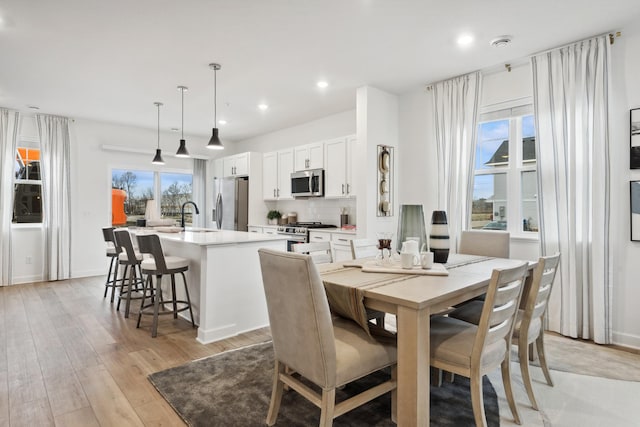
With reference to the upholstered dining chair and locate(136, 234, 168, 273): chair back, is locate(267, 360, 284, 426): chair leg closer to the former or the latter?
the upholstered dining chair

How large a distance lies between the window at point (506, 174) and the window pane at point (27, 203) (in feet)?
21.8

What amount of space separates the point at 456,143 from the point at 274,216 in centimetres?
364

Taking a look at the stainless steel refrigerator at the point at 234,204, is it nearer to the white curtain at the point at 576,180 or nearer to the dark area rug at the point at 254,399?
the dark area rug at the point at 254,399

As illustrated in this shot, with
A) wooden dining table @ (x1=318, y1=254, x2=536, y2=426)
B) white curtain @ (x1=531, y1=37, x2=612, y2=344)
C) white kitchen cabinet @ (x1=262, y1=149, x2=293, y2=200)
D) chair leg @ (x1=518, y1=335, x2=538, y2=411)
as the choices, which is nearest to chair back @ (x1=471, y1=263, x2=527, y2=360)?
wooden dining table @ (x1=318, y1=254, x2=536, y2=426)

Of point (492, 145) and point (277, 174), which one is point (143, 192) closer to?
point (277, 174)

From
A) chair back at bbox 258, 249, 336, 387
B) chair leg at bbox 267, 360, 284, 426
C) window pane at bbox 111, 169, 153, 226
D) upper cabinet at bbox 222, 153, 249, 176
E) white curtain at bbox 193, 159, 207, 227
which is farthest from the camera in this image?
white curtain at bbox 193, 159, 207, 227

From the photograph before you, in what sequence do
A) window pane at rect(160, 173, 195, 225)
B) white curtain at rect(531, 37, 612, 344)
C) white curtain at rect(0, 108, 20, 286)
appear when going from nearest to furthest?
white curtain at rect(531, 37, 612, 344)
white curtain at rect(0, 108, 20, 286)
window pane at rect(160, 173, 195, 225)

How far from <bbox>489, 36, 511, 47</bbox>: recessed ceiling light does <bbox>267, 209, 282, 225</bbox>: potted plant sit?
14.4 feet

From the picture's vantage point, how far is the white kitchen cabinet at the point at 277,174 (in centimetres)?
606

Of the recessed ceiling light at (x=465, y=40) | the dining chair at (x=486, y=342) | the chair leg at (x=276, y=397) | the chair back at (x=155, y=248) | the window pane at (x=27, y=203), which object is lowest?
the chair leg at (x=276, y=397)

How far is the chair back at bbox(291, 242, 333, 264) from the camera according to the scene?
2625 millimetres

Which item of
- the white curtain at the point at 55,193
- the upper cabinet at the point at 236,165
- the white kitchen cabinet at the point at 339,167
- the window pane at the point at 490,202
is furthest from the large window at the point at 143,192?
the window pane at the point at 490,202

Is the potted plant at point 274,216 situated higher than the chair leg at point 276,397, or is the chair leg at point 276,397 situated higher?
the potted plant at point 274,216

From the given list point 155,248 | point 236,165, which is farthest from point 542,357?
point 236,165
